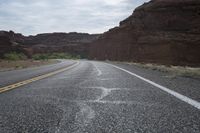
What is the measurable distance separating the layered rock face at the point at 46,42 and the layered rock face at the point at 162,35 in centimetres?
4443

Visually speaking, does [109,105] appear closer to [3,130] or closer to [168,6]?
[3,130]

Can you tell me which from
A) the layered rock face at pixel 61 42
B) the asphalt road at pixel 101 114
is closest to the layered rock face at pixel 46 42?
the layered rock face at pixel 61 42

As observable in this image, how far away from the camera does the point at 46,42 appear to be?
18062 centimetres

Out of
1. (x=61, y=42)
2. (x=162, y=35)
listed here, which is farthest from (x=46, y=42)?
(x=162, y=35)

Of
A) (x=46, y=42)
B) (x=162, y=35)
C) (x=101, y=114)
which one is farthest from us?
(x=46, y=42)

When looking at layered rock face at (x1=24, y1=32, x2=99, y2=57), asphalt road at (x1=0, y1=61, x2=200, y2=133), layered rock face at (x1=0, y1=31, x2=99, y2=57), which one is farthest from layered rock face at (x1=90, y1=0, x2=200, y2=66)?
layered rock face at (x1=24, y1=32, x2=99, y2=57)

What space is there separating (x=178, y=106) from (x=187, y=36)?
58201 millimetres

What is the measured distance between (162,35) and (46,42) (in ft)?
406

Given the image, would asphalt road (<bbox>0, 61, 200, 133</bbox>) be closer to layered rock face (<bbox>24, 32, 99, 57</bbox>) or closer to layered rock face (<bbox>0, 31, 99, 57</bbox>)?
layered rock face (<bbox>0, 31, 99, 57</bbox>)

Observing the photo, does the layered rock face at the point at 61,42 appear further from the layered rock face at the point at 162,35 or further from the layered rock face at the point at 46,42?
the layered rock face at the point at 162,35

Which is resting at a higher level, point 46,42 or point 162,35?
point 162,35

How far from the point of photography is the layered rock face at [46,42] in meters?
116

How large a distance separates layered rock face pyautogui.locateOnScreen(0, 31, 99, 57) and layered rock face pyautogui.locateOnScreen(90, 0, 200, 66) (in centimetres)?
4443

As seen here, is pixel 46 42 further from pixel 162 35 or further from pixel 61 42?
pixel 162 35
